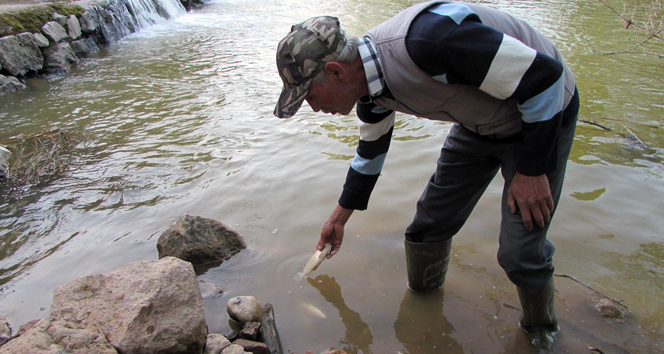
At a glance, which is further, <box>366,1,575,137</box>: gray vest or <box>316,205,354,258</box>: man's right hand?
<box>316,205,354,258</box>: man's right hand

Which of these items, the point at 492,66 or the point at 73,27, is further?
the point at 73,27

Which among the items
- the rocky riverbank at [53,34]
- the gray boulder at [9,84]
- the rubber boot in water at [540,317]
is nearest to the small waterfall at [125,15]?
the rocky riverbank at [53,34]

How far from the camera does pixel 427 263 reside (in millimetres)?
2830

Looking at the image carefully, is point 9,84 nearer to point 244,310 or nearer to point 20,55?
point 20,55

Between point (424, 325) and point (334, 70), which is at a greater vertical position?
point (334, 70)

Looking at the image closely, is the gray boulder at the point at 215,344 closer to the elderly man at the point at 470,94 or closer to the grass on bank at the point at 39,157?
the elderly man at the point at 470,94

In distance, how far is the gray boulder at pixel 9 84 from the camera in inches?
297

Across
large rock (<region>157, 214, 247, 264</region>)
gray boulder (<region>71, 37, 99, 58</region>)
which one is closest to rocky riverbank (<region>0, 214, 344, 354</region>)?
large rock (<region>157, 214, 247, 264</region>)

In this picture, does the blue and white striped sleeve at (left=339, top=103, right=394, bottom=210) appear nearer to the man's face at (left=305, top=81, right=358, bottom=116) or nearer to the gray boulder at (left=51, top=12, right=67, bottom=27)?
→ the man's face at (left=305, top=81, right=358, bottom=116)

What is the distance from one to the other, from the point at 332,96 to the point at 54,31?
29.5 feet

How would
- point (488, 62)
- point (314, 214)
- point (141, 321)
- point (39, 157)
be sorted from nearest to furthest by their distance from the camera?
point (488, 62)
point (141, 321)
point (314, 214)
point (39, 157)

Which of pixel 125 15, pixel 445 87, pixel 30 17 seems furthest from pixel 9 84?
pixel 445 87

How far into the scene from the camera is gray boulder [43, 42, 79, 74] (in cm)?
855

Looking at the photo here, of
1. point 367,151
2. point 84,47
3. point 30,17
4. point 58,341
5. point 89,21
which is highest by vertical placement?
point 30,17
